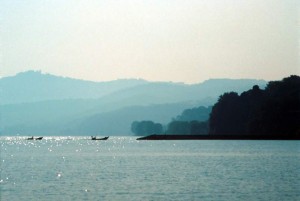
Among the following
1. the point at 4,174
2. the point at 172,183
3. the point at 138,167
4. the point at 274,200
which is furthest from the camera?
the point at 138,167

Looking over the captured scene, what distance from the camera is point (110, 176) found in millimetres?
97500

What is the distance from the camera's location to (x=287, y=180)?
3509 inches

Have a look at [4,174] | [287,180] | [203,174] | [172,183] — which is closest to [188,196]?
[172,183]

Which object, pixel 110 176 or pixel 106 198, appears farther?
pixel 110 176

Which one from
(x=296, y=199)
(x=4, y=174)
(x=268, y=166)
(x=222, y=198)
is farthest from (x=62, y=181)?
(x=268, y=166)

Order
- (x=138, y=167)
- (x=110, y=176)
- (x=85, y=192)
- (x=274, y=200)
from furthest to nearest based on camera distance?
(x=138, y=167), (x=110, y=176), (x=85, y=192), (x=274, y=200)

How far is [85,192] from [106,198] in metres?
6.14

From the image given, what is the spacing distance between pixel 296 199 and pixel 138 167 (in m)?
52.5

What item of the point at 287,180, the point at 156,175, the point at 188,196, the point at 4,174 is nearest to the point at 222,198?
the point at 188,196

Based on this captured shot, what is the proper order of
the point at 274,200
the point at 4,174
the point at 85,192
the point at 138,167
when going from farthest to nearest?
the point at 138,167 → the point at 4,174 → the point at 85,192 → the point at 274,200

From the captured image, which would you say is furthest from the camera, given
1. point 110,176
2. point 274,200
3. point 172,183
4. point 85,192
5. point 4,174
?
point 4,174

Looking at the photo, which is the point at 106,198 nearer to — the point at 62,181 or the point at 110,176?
the point at 62,181

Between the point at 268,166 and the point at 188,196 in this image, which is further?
the point at 268,166

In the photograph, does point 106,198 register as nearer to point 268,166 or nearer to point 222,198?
point 222,198
